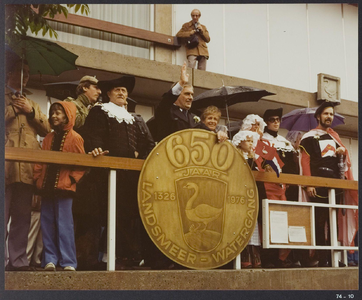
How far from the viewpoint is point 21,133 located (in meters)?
6.52

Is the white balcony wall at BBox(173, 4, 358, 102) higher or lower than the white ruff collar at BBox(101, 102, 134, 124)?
higher

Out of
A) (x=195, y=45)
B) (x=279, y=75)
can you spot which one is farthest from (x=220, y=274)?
(x=279, y=75)

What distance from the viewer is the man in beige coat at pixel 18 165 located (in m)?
6.22

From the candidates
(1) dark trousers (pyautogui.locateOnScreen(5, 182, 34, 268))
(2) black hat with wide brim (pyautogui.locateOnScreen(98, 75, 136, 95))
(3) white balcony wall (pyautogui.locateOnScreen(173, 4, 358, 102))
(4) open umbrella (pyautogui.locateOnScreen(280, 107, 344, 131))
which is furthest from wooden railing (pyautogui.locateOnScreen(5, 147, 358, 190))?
(3) white balcony wall (pyautogui.locateOnScreen(173, 4, 358, 102))

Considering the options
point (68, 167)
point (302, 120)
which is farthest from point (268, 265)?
point (68, 167)

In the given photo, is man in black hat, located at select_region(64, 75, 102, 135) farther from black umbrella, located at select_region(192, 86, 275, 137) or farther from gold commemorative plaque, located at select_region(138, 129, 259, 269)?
black umbrella, located at select_region(192, 86, 275, 137)

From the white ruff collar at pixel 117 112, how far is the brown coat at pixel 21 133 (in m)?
0.66

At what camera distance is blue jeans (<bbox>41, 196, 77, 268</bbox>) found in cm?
624

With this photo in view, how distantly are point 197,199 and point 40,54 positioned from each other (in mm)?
2360

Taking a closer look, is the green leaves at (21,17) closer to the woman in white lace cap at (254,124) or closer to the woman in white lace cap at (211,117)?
the woman in white lace cap at (211,117)

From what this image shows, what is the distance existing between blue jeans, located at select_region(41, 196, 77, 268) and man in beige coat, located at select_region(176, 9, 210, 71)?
4150mm

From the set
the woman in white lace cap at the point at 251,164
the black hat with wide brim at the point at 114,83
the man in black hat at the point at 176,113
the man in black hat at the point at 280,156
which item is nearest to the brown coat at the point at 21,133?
the black hat with wide brim at the point at 114,83

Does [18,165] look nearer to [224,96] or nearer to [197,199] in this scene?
[197,199]

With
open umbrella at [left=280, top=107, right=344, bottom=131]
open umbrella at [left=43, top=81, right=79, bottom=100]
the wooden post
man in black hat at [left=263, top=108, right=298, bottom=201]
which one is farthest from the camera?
open umbrella at [left=280, top=107, right=344, bottom=131]
